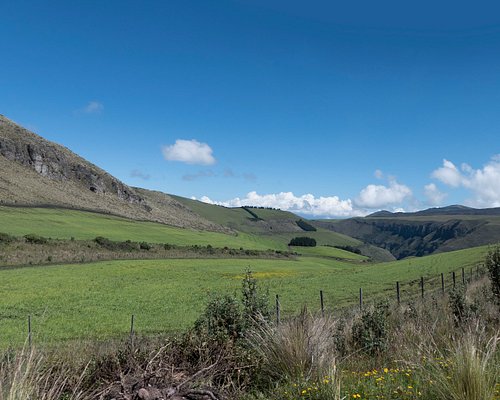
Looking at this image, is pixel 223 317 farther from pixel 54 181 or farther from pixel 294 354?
pixel 54 181

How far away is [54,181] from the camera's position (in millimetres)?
145750

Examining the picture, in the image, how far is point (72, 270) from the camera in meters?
47.9

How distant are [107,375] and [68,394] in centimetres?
57

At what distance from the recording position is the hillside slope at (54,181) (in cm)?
11886

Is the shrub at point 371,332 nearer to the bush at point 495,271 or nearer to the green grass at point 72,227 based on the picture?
the bush at point 495,271

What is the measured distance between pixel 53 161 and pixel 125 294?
13484 cm

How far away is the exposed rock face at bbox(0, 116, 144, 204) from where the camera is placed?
143 metres

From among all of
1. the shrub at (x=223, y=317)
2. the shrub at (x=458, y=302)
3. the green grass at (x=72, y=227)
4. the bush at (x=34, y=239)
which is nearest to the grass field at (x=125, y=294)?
the shrub at (x=223, y=317)

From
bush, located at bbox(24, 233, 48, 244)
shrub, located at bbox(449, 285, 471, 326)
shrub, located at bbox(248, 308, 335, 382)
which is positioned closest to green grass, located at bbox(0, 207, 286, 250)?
bush, located at bbox(24, 233, 48, 244)

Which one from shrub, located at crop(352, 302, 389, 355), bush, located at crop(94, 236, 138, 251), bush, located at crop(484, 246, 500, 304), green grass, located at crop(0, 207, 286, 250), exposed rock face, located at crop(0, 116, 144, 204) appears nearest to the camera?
shrub, located at crop(352, 302, 389, 355)

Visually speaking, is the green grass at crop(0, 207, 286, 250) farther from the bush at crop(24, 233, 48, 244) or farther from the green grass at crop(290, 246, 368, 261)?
the green grass at crop(290, 246, 368, 261)

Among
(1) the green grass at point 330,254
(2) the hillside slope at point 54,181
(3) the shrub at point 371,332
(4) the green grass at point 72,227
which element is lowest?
(1) the green grass at point 330,254

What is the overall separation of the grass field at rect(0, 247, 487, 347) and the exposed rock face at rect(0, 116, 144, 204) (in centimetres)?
10494

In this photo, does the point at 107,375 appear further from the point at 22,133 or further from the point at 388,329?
the point at 22,133
